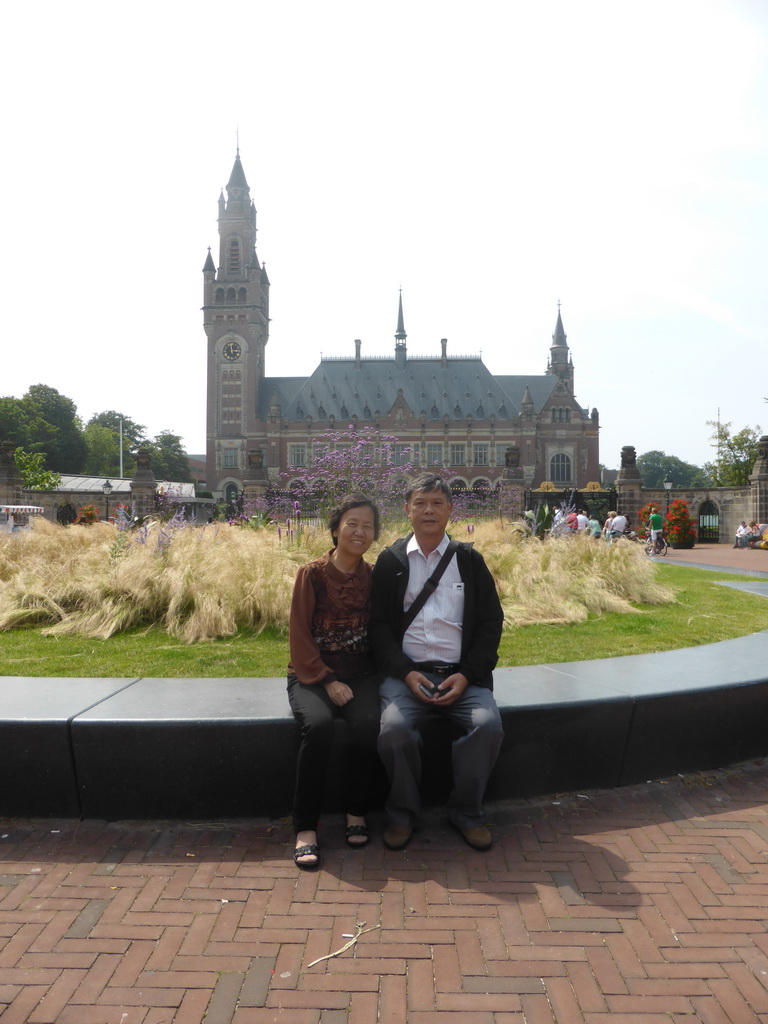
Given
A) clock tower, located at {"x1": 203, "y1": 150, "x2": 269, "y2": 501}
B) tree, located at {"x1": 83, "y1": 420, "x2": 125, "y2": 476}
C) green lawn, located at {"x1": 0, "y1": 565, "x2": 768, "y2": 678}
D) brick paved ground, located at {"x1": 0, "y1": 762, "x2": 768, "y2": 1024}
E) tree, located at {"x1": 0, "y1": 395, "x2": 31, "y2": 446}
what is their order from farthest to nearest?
tree, located at {"x1": 83, "y1": 420, "x2": 125, "y2": 476} < clock tower, located at {"x1": 203, "y1": 150, "x2": 269, "y2": 501} < tree, located at {"x1": 0, "y1": 395, "x2": 31, "y2": 446} < green lawn, located at {"x1": 0, "y1": 565, "x2": 768, "y2": 678} < brick paved ground, located at {"x1": 0, "y1": 762, "x2": 768, "y2": 1024}

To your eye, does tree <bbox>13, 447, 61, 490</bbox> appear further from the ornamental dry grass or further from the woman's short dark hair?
the woman's short dark hair

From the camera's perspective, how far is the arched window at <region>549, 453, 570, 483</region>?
64.2 m

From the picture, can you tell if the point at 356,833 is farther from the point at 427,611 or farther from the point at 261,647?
the point at 261,647

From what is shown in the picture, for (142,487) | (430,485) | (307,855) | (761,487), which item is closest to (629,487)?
(761,487)

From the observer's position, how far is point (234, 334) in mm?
65188

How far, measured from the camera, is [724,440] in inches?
1858

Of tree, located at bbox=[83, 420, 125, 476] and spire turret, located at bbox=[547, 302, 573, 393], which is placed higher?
spire turret, located at bbox=[547, 302, 573, 393]

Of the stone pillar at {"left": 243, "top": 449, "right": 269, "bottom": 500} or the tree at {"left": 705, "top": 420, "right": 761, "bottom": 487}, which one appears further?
the tree at {"left": 705, "top": 420, "right": 761, "bottom": 487}

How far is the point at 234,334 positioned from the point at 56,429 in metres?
17.4

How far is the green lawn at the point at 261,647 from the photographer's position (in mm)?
4570

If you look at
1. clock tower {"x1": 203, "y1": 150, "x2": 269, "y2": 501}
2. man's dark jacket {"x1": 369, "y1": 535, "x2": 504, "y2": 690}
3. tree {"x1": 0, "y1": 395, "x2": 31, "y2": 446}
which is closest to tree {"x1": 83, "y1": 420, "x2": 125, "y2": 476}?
tree {"x1": 0, "y1": 395, "x2": 31, "y2": 446}

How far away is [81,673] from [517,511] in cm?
1709

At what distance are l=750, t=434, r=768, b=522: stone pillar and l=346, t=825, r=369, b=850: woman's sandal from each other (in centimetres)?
2472

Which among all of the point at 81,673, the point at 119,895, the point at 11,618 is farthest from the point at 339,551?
the point at 11,618
